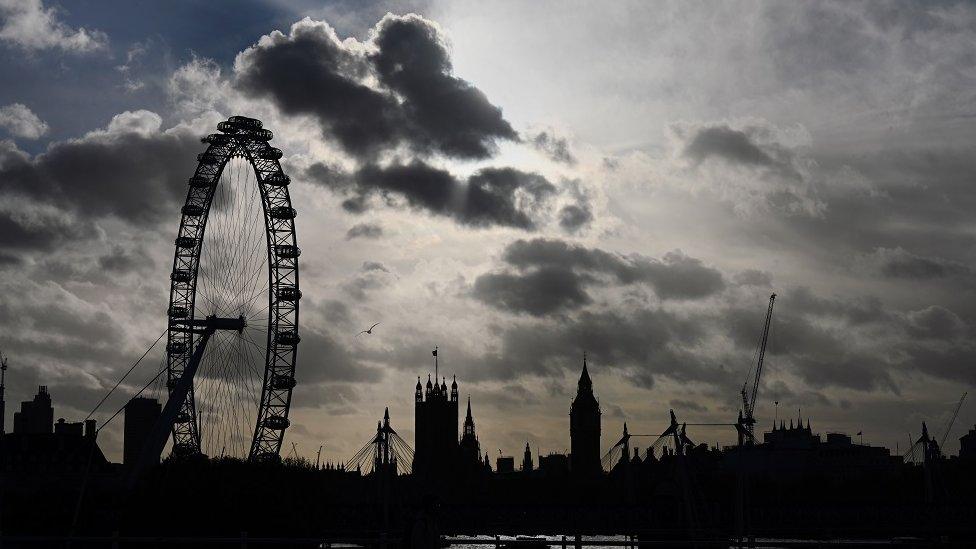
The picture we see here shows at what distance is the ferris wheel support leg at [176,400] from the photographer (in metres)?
82.8

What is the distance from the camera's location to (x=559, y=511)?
144250 mm

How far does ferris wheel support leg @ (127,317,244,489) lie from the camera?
82812mm

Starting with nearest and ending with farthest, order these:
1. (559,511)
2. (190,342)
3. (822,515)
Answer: (190,342)
(559,511)
(822,515)

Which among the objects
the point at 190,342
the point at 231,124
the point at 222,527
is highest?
the point at 231,124

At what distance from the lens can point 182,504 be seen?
80.4 meters

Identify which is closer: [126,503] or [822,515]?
[126,503]

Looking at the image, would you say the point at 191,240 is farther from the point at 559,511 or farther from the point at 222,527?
the point at 559,511

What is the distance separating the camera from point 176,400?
82688mm

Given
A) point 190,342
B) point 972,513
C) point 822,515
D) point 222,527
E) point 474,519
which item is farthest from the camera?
point 822,515

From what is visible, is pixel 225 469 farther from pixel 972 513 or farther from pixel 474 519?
pixel 972 513

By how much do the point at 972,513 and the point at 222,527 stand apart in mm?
86925

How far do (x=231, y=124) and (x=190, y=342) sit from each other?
15.3 meters

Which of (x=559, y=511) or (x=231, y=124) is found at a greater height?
(x=231, y=124)

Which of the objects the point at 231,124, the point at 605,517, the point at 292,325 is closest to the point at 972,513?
the point at 605,517
